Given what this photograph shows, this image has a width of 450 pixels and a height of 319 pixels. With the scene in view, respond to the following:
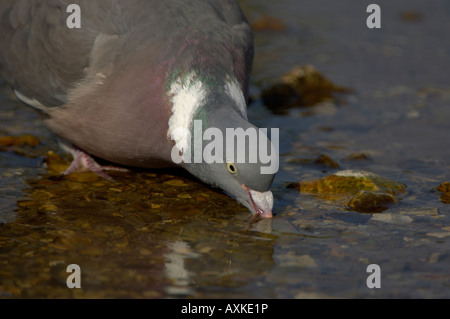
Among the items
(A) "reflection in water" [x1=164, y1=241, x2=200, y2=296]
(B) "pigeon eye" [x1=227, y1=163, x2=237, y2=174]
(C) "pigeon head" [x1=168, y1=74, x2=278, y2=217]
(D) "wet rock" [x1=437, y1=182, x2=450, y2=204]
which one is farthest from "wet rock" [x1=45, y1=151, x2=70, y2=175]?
(D) "wet rock" [x1=437, y1=182, x2=450, y2=204]

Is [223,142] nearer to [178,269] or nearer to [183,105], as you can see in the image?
[183,105]

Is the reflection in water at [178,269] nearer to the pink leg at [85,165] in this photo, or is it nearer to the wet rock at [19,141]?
the pink leg at [85,165]

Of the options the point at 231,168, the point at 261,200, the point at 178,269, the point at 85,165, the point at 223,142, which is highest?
the point at 85,165

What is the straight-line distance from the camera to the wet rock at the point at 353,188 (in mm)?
5574

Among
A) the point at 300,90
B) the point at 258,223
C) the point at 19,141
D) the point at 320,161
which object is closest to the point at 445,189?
the point at 320,161

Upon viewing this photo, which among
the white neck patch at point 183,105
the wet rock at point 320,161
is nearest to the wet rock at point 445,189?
the wet rock at point 320,161

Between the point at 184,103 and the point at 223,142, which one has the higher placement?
the point at 184,103

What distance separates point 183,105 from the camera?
5293mm

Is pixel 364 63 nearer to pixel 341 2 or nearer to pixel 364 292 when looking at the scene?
pixel 341 2

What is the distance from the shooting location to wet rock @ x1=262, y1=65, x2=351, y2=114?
808 cm

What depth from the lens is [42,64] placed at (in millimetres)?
6113

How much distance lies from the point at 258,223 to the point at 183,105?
1025 mm
